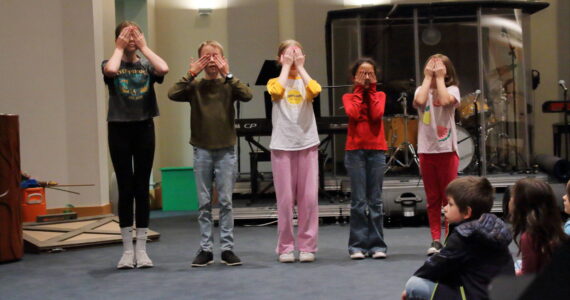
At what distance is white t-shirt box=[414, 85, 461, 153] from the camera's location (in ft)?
13.1

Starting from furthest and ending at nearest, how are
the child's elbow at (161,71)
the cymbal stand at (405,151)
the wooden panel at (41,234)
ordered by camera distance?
the cymbal stand at (405,151) < the wooden panel at (41,234) < the child's elbow at (161,71)

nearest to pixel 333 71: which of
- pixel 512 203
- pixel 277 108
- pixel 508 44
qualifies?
pixel 508 44

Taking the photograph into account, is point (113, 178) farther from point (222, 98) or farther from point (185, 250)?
point (222, 98)

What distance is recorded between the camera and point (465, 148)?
6902mm

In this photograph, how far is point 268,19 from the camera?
8.57 m

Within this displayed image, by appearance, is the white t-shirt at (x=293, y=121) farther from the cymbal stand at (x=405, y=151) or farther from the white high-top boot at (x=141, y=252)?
the cymbal stand at (x=405, y=151)

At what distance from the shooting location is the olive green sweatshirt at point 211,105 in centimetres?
386

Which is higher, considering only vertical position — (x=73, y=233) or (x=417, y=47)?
(x=417, y=47)

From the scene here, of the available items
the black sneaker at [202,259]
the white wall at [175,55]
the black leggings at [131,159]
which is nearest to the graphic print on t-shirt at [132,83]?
the black leggings at [131,159]

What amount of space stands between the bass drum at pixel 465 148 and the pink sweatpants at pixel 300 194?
329 cm

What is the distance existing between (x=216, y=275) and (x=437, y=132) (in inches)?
62.4

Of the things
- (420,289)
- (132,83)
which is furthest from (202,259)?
(420,289)

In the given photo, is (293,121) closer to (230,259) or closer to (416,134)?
(230,259)

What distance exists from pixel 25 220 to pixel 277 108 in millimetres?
2932
